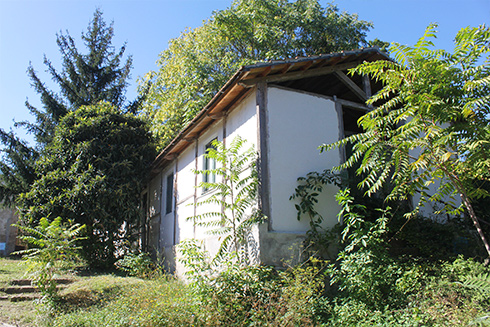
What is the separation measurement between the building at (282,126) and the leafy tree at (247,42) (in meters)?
7.98

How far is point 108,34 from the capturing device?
21.5 meters

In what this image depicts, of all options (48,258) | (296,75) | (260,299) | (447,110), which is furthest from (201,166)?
(447,110)

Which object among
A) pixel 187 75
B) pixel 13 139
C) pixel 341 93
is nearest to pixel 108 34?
pixel 187 75

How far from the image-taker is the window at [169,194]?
1336 cm

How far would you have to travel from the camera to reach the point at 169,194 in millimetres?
13688

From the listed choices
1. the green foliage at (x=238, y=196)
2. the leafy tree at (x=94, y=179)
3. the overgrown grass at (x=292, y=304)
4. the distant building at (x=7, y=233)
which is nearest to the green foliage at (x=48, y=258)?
the overgrown grass at (x=292, y=304)

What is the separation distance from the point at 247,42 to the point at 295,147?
503 inches

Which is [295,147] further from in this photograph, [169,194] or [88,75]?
[88,75]

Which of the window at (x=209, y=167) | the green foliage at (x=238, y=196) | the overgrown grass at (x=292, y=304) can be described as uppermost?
the window at (x=209, y=167)

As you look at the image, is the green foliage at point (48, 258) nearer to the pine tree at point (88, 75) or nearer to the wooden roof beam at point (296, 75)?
the wooden roof beam at point (296, 75)

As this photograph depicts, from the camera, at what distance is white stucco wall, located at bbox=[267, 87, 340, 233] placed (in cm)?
809

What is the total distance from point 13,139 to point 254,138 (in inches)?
511

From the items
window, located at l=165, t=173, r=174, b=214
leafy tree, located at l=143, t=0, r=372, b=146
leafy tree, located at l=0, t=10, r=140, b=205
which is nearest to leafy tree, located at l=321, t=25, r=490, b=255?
window, located at l=165, t=173, r=174, b=214

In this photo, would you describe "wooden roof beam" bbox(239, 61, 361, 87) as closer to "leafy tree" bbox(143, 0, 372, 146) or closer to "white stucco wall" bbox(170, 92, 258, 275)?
"white stucco wall" bbox(170, 92, 258, 275)
